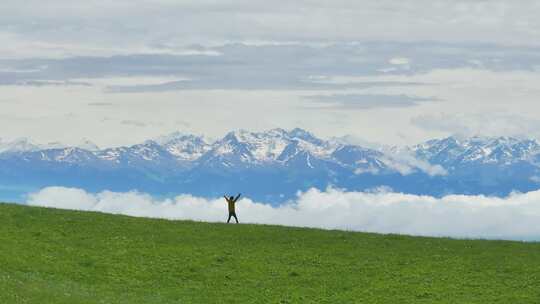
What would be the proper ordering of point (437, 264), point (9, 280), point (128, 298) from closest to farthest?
point (9, 280), point (128, 298), point (437, 264)

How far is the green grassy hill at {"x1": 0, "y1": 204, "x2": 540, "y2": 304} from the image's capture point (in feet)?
172

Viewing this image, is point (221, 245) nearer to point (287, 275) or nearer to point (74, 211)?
point (287, 275)

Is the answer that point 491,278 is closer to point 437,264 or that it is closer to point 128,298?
point 437,264

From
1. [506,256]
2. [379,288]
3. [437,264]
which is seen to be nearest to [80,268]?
[379,288]

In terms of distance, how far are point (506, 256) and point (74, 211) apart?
1364 inches

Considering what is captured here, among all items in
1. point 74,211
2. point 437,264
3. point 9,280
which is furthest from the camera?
point 74,211

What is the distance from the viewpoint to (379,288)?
55125mm

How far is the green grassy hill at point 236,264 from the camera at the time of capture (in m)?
52.5

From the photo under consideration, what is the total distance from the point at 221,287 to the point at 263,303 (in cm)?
457

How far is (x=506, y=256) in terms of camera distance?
63875 millimetres

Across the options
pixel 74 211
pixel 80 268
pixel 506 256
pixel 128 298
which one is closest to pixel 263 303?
pixel 128 298

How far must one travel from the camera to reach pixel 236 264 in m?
60.0

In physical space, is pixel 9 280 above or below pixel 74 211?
below

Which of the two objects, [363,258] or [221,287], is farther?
[363,258]
